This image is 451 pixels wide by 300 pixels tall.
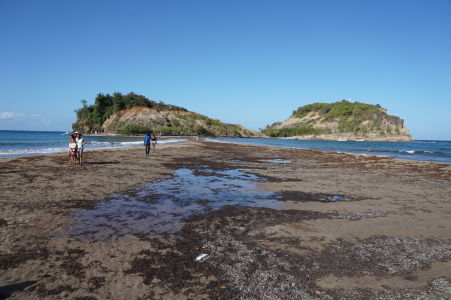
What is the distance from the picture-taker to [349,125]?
493ft

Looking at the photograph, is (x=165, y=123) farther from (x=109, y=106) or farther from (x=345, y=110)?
Result: (x=345, y=110)

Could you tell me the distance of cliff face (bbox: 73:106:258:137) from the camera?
121938mm

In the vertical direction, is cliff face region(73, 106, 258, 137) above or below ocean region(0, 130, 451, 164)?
above

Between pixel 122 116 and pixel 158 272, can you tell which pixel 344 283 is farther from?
pixel 122 116

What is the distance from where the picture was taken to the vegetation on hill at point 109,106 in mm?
135375

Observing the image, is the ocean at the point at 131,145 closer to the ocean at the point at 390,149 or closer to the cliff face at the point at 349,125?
the ocean at the point at 390,149

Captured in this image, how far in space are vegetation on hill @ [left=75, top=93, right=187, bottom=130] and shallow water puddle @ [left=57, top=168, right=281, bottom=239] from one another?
428ft

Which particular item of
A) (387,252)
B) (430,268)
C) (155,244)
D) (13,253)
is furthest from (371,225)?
(13,253)

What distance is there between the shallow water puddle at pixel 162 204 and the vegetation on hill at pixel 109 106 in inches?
5138

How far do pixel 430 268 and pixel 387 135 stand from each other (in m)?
152

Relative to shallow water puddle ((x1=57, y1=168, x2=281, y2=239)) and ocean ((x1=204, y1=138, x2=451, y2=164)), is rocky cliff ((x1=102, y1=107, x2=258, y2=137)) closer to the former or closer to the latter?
ocean ((x1=204, y1=138, x2=451, y2=164))

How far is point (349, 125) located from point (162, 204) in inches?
6200

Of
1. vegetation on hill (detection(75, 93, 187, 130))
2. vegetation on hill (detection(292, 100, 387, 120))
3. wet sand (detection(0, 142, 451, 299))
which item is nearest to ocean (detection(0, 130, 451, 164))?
wet sand (detection(0, 142, 451, 299))

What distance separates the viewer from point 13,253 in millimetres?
5219
